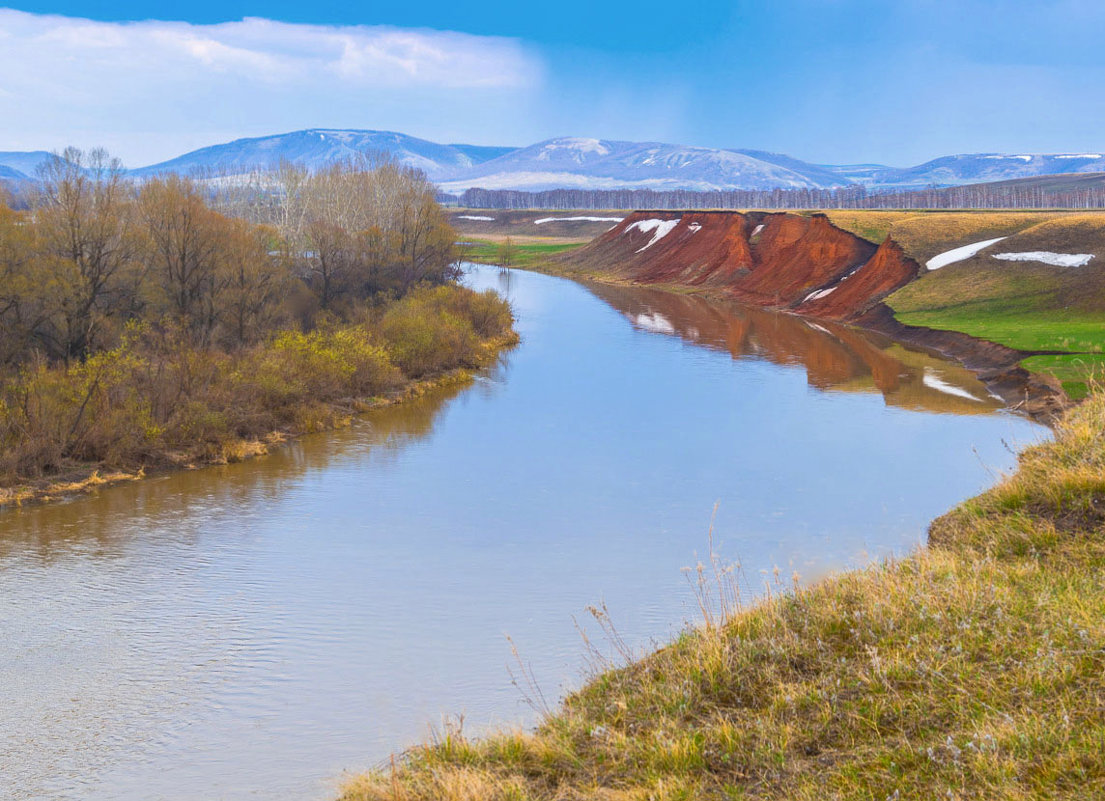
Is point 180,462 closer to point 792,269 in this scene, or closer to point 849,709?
point 849,709

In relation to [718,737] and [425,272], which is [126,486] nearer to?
[718,737]

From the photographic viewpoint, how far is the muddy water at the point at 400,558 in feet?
A: 37.6

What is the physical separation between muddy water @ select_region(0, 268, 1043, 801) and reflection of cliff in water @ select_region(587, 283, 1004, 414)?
2.04 feet

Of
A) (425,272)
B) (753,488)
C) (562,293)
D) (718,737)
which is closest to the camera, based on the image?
(718,737)

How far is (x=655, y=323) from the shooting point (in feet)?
189

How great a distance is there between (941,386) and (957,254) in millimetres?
25872

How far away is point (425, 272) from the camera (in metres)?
54.3

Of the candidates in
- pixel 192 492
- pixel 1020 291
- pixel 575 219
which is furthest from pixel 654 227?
pixel 192 492

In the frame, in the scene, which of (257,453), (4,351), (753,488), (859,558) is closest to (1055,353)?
(753,488)

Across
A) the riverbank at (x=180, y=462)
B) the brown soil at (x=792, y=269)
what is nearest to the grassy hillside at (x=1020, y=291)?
the brown soil at (x=792, y=269)

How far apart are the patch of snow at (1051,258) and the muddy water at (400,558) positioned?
20915 mm

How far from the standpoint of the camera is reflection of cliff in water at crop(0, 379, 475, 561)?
1909 cm

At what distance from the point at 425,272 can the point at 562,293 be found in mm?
25034

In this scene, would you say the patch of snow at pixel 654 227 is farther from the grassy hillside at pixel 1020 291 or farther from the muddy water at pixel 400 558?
the muddy water at pixel 400 558
